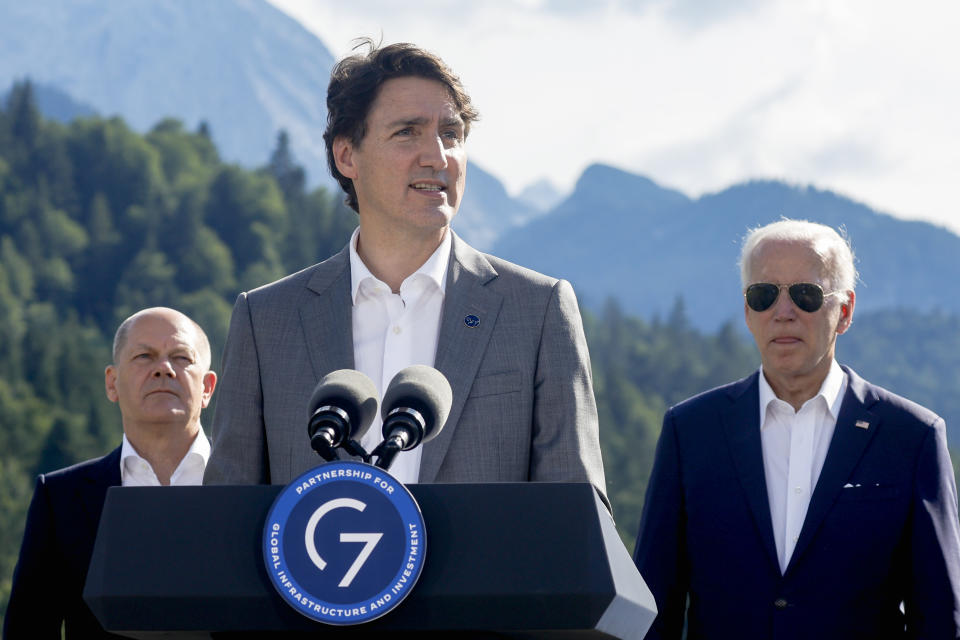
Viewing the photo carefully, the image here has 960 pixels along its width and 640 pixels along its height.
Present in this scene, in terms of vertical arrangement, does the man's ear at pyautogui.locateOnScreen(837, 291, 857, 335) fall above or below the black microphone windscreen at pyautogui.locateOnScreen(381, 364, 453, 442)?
above

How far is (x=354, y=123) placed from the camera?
4566mm

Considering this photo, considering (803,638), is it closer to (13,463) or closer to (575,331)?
(575,331)

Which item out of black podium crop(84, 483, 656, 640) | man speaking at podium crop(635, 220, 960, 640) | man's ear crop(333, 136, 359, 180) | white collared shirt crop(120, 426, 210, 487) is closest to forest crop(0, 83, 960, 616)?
white collared shirt crop(120, 426, 210, 487)

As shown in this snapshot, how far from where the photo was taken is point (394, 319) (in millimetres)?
4402

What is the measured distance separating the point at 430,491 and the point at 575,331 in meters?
1.72

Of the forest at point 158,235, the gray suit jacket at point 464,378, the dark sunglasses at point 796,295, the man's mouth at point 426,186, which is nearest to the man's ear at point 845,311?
the dark sunglasses at point 796,295

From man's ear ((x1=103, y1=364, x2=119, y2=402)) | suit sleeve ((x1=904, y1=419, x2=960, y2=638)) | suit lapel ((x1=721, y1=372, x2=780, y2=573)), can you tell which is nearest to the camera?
suit sleeve ((x1=904, y1=419, x2=960, y2=638))

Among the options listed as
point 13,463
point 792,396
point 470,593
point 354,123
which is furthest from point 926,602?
point 13,463

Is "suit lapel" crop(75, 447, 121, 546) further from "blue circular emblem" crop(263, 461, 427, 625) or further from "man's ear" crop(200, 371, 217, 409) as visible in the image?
"blue circular emblem" crop(263, 461, 427, 625)

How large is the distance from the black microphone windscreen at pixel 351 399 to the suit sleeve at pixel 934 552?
2.93m

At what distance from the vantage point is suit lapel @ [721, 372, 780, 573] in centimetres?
549

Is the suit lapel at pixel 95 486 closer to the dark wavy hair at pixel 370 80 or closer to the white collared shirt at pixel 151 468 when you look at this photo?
the white collared shirt at pixel 151 468

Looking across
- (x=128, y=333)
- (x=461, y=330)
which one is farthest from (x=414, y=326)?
(x=128, y=333)

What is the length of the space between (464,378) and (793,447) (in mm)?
1898
